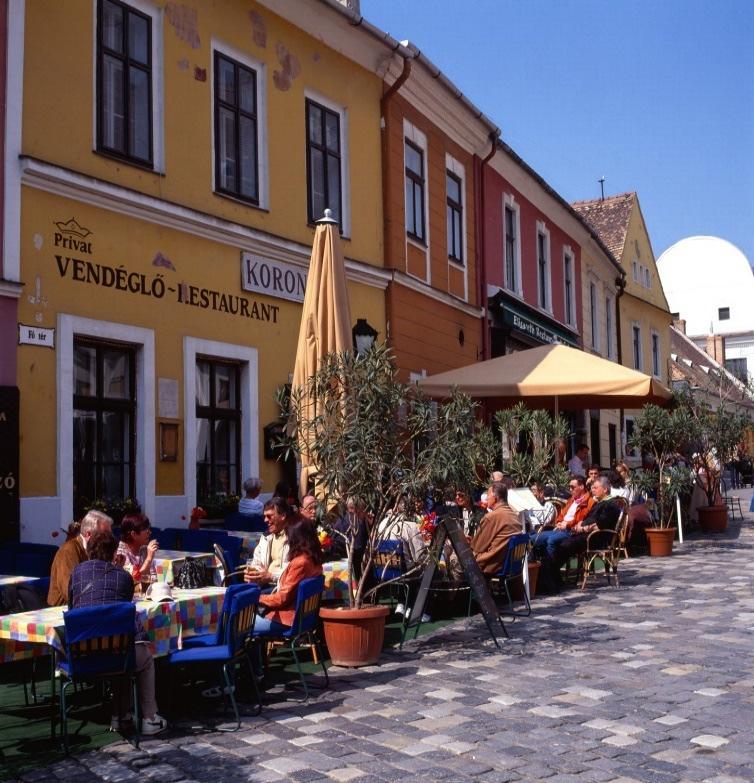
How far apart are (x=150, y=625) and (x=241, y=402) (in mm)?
6651

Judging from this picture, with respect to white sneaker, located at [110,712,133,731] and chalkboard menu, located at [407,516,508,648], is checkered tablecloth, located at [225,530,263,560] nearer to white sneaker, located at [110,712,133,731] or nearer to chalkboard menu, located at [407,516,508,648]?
chalkboard menu, located at [407,516,508,648]

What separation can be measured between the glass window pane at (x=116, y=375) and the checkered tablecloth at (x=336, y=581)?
354 cm

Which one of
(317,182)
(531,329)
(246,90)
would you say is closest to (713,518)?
(531,329)

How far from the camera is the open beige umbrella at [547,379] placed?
1360 cm

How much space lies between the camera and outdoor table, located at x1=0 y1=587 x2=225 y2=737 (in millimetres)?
5648

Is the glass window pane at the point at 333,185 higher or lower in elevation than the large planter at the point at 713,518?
higher

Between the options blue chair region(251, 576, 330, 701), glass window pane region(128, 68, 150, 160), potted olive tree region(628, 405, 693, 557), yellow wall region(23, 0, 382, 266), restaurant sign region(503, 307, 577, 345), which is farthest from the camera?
restaurant sign region(503, 307, 577, 345)

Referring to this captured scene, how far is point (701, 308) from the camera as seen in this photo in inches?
2579

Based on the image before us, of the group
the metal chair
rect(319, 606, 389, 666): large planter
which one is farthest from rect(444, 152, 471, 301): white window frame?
rect(319, 606, 389, 666): large planter

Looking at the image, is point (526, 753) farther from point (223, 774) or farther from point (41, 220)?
point (41, 220)

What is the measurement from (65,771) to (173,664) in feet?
3.24

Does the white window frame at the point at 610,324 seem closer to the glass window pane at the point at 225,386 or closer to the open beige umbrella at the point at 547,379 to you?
the open beige umbrella at the point at 547,379

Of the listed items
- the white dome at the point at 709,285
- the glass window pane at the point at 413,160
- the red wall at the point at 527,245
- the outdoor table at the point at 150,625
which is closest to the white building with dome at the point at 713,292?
the white dome at the point at 709,285

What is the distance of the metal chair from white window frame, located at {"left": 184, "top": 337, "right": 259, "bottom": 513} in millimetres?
4044
